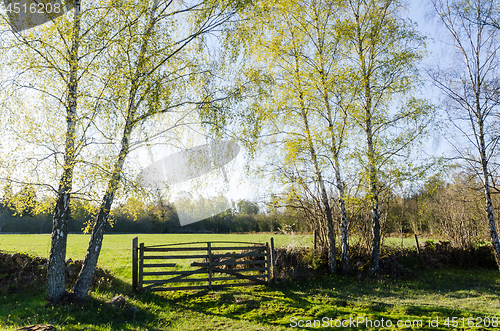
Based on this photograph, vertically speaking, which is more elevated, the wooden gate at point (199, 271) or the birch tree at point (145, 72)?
the birch tree at point (145, 72)

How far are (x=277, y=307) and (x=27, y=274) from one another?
7.43m

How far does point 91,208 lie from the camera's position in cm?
705

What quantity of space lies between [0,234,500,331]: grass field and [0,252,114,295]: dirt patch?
0.44 m

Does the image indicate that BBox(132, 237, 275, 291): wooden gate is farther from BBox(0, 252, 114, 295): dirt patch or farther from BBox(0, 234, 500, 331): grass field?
BBox(0, 252, 114, 295): dirt patch

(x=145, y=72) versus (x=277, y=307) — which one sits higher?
(x=145, y=72)

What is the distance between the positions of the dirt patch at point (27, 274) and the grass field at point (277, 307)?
436 mm

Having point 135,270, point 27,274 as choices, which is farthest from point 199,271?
point 27,274

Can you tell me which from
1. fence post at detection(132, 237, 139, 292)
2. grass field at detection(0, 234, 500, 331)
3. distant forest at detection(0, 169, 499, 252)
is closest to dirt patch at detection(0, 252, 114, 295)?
grass field at detection(0, 234, 500, 331)

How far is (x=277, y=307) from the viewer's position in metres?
7.54

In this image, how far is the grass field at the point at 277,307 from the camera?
20.2 feet

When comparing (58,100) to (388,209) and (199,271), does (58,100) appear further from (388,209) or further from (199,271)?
(388,209)

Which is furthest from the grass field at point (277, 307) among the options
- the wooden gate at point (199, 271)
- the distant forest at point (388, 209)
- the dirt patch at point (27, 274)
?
the distant forest at point (388, 209)

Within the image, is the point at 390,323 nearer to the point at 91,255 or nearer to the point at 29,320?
the point at 91,255

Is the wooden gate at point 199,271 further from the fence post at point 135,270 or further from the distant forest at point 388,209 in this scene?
the distant forest at point 388,209
